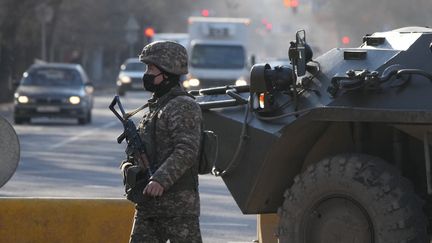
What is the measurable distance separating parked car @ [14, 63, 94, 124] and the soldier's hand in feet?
85.6

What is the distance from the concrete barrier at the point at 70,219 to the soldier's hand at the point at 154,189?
11.0 ft

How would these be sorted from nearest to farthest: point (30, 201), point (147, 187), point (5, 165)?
point (147, 187)
point (5, 165)
point (30, 201)

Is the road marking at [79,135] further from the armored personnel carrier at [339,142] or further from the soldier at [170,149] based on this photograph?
the soldier at [170,149]

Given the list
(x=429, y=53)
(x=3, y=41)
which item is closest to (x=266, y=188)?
(x=429, y=53)

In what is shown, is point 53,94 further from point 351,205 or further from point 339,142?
point 351,205

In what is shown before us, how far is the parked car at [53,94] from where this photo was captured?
3294 cm

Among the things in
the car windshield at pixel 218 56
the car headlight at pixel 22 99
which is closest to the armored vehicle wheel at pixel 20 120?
the car headlight at pixel 22 99

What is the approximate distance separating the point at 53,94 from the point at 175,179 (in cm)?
2622

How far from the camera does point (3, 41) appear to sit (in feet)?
159

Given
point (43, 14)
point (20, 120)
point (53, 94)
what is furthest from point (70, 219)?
point (43, 14)

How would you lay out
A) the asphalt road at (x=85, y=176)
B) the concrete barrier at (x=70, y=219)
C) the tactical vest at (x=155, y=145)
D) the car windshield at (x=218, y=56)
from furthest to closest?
the car windshield at (x=218, y=56) → the asphalt road at (x=85, y=176) → the concrete barrier at (x=70, y=219) → the tactical vest at (x=155, y=145)

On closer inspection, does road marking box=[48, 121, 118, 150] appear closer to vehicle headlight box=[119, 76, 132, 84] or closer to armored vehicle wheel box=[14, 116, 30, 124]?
armored vehicle wheel box=[14, 116, 30, 124]

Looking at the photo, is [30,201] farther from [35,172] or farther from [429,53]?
[35,172]

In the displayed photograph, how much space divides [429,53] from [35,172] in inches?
476
